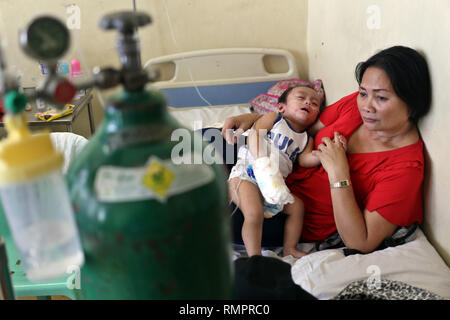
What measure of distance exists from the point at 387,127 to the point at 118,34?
131cm

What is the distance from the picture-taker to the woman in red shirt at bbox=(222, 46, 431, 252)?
4.86 ft

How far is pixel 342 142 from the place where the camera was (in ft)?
5.72

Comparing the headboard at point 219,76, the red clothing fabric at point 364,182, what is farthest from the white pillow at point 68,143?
the headboard at point 219,76

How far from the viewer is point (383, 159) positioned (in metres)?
1.60

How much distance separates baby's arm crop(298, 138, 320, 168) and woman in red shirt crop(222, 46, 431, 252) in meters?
0.11

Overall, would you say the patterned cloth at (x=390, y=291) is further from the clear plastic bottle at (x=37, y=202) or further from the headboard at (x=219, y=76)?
the headboard at (x=219, y=76)

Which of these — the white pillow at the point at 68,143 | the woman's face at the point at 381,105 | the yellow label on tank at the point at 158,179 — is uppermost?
the yellow label on tank at the point at 158,179

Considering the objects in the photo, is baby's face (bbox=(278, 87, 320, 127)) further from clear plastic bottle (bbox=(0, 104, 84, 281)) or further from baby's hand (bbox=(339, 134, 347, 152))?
clear plastic bottle (bbox=(0, 104, 84, 281))

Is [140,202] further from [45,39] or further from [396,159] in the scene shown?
[396,159]

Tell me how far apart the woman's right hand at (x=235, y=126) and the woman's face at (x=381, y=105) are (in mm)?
646

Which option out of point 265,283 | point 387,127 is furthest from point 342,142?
point 265,283

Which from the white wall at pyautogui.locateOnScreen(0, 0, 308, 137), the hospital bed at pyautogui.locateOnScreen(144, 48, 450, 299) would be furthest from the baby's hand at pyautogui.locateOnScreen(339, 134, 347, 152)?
the white wall at pyautogui.locateOnScreen(0, 0, 308, 137)

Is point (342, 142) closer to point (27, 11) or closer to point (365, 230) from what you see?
point (365, 230)

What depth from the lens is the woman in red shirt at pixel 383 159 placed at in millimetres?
1481
